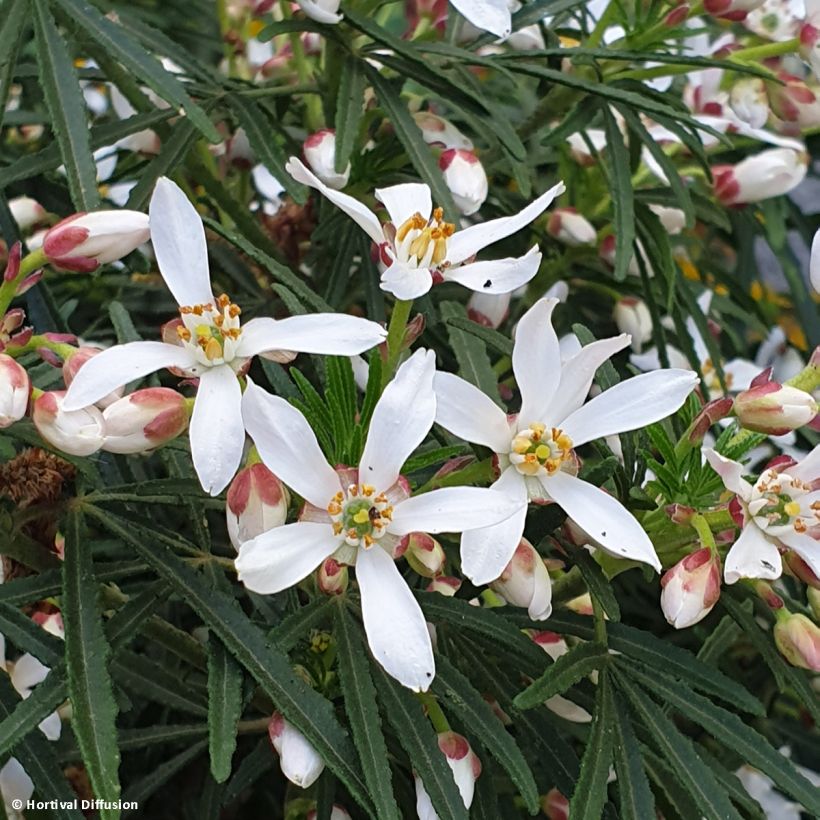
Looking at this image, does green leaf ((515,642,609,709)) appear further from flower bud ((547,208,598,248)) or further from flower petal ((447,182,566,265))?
flower bud ((547,208,598,248))

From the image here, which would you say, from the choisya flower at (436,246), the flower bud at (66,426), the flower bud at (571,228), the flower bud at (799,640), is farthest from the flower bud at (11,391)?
the flower bud at (571,228)

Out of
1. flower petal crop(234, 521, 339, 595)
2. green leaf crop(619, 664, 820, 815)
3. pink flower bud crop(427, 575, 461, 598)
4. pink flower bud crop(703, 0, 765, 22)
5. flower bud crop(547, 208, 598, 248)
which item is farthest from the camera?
flower bud crop(547, 208, 598, 248)

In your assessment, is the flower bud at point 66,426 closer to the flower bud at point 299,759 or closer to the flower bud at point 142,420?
the flower bud at point 142,420

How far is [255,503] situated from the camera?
2.16 ft

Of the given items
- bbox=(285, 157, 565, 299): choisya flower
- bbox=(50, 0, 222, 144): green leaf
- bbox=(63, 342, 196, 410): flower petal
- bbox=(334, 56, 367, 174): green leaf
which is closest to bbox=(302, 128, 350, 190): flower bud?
bbox=(334, 56, 367, 174): green leaf

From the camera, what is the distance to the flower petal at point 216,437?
639mm

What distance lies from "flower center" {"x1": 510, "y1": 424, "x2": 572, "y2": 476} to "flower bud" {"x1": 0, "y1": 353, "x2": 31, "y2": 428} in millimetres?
314

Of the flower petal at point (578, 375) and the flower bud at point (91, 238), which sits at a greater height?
the flower bud at point (91, 238)

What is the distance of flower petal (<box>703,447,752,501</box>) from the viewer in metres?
0.68

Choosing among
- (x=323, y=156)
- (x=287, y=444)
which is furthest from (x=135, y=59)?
(x=287, y=444)

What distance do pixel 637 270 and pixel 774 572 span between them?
0.68 meters

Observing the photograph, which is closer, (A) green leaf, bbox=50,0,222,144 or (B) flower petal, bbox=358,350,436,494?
(B) flower petal, bbox=358,350,436,494

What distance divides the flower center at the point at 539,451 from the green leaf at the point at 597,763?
18 cm

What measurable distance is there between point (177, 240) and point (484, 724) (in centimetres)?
40
